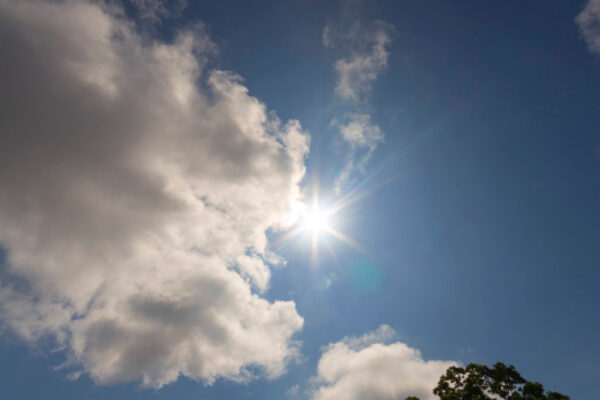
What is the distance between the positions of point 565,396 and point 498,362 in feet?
15.1

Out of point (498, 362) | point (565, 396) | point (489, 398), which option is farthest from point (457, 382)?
point (565, 396)

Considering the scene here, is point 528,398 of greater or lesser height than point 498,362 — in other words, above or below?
below

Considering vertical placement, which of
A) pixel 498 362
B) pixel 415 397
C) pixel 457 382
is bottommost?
pixel 415 397

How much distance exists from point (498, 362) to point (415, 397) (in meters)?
8.36

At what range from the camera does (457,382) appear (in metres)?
24.4

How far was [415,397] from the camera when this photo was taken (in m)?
23.9

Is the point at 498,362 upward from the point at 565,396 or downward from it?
upward

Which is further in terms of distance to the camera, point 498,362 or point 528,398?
point 498,362

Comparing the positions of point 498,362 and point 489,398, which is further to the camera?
point 498,362

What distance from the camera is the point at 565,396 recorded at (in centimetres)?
2186

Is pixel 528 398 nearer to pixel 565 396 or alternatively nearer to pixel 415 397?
pixel 565 396

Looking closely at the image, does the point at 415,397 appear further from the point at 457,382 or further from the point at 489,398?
the point at 489,398

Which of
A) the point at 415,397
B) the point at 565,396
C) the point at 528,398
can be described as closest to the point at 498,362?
the point at 528,398

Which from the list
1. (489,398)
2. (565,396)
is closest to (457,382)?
(489,398)
